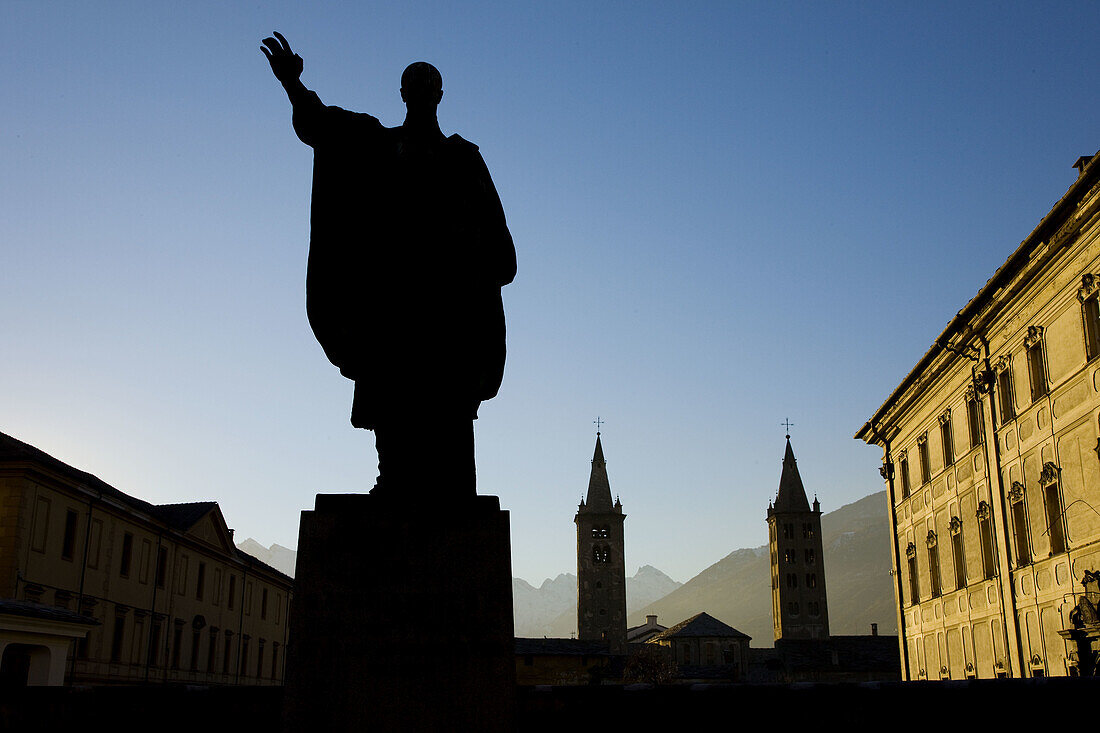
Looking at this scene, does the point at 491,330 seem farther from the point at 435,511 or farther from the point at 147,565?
the point at 147,565

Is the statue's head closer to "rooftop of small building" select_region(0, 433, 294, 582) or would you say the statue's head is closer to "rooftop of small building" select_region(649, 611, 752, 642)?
"rooftop of small building" select_region(0, 433, 294, 582)

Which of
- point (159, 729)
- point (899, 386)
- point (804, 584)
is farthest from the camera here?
point (804, 584)

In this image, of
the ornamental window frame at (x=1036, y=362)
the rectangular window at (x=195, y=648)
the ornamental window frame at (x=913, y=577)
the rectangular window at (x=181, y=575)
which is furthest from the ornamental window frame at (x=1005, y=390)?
the rectangular window at (x=195, y=648)

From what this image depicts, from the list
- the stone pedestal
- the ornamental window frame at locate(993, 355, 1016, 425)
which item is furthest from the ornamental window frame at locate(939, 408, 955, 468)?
the stone pedestal

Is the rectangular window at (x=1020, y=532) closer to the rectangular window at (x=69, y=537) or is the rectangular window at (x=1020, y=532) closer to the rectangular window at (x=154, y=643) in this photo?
the rectangular window at (x=69, y=537)

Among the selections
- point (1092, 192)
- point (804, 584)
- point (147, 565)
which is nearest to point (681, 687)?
point (1092, 192)

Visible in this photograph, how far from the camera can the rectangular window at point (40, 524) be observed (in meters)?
28.3

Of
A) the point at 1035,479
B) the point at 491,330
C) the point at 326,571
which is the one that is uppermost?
the point at 1035,479

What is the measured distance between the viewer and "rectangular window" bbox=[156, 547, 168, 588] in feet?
123

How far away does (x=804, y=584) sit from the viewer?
100m

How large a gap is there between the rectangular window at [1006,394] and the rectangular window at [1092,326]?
3.69 meters

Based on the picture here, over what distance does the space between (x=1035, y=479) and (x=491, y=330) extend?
20.0 meters

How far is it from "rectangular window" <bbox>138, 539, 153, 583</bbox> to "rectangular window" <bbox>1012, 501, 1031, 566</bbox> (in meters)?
30.2

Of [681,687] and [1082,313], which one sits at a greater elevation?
[1082,313]
